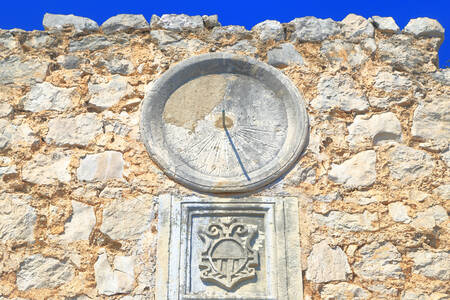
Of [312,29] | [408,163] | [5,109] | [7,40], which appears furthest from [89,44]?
[408,163]

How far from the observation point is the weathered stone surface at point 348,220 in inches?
137

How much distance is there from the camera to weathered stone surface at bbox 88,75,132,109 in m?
3.85

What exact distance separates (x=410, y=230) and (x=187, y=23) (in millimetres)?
2238

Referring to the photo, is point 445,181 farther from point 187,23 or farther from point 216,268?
point 187,23

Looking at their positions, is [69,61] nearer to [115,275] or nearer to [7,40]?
[7,40]

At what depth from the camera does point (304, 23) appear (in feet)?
13.6

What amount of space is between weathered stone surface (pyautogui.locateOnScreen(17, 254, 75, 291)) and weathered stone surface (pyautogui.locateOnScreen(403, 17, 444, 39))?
3094 millimetres

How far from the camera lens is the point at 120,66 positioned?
3.98 metres

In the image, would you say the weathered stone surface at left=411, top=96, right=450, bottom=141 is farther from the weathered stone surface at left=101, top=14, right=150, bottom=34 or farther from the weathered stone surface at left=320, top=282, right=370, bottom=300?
the weathered stone surface at left=101, top=14, right=150, bottom=34

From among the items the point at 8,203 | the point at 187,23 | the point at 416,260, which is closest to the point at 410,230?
the point at 416,260

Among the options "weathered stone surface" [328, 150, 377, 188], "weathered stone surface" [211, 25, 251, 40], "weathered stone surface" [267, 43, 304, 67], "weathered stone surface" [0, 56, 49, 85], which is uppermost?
"weathered stone surface" [211, 25, 251, 40]

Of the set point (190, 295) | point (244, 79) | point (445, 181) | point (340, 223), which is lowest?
point (190, 295)

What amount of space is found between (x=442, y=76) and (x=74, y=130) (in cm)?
276

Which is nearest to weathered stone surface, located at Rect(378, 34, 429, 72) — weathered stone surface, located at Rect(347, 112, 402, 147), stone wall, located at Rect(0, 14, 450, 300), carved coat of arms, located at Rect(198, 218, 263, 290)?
stone wall, located at Rect(0, 14, 450, 300)
